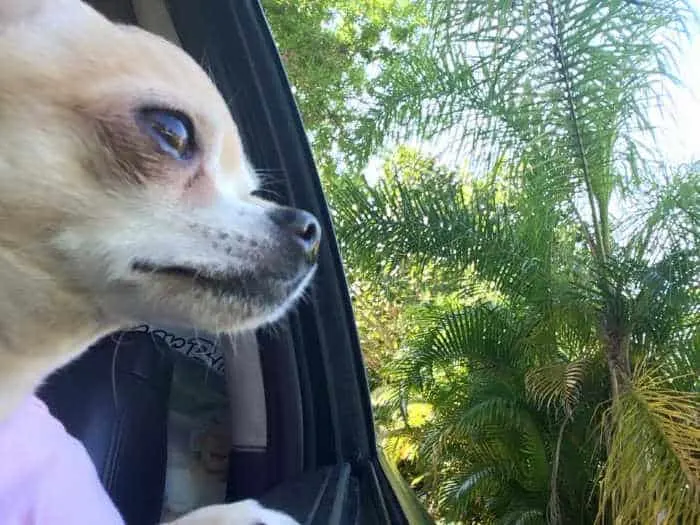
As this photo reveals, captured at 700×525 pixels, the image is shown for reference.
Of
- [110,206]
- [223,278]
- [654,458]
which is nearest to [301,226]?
[223,278]

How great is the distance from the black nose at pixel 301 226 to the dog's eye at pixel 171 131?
0.12 metres

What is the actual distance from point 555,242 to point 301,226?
95.0 inches

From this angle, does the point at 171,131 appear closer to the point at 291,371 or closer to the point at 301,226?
the point at 301,226

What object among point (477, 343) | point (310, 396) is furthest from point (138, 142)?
point (477, 343)

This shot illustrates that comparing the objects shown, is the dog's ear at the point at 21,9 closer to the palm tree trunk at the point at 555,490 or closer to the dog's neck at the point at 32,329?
the dog's neck at the point at 32,329

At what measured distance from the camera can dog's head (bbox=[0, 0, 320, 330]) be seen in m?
0.68

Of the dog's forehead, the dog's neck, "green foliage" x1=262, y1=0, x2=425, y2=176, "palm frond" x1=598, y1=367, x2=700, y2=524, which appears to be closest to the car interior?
the dog's forehead

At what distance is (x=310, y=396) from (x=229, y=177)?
516mm

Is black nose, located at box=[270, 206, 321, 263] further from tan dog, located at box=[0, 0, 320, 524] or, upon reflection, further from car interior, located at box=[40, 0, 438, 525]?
car interior, located at box=[40, 0, 438, 525]

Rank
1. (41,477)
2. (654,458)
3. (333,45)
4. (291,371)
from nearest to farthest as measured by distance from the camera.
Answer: (41,477) < (291,371) < (654,458) < (333,45)

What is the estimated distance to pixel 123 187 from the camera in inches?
28.4

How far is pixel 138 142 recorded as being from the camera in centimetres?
73

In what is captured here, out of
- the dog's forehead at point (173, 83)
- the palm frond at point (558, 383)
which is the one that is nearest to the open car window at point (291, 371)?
the dog's forehead at point (173, 83)

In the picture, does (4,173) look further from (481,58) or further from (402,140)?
(402,140)
